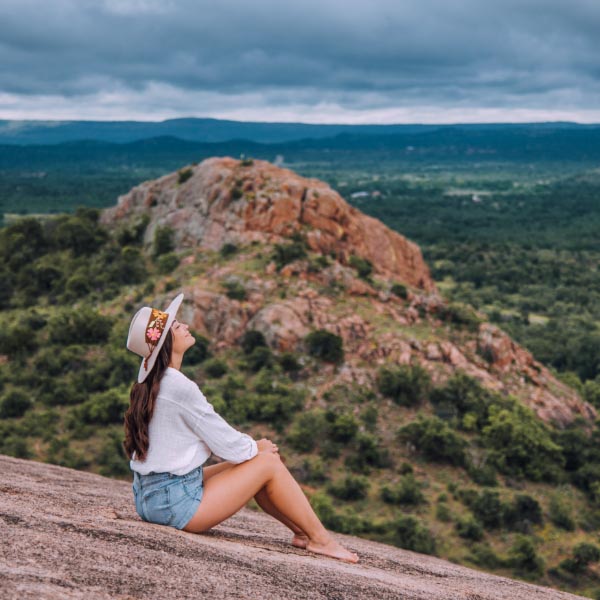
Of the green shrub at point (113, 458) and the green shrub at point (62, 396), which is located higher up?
the green shrub at point (62, 396)

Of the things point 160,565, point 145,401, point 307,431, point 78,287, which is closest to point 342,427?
point 307,431

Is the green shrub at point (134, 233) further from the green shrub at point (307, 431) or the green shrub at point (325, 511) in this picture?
the green shrub at point (325, 511)

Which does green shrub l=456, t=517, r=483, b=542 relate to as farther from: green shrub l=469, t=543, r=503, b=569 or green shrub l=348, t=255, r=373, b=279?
green shrub l=348, t=255, r=373, b=279

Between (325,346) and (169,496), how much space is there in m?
19.2

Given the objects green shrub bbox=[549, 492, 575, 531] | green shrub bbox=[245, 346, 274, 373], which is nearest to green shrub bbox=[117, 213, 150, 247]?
green shrub bbox=[245, 346, 274, 373]

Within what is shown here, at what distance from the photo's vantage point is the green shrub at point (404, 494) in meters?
20.8

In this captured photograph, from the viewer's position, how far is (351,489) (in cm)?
2097

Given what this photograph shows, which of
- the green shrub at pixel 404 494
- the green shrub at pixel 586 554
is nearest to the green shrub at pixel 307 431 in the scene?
the green shrub at pixel 404 494

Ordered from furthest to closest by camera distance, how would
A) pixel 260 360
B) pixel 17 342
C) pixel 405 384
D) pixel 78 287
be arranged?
pixel 78 287 < pixel 17 342 < pixel 260 360 < pixel 405 384

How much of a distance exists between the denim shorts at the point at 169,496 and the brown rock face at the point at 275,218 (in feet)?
78.2

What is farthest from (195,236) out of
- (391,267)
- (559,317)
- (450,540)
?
(559,317)

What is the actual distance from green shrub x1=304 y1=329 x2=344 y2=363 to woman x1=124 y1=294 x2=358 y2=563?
1866cm

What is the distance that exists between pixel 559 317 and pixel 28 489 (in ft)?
162

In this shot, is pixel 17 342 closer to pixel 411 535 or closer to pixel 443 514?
pixel 411 535
